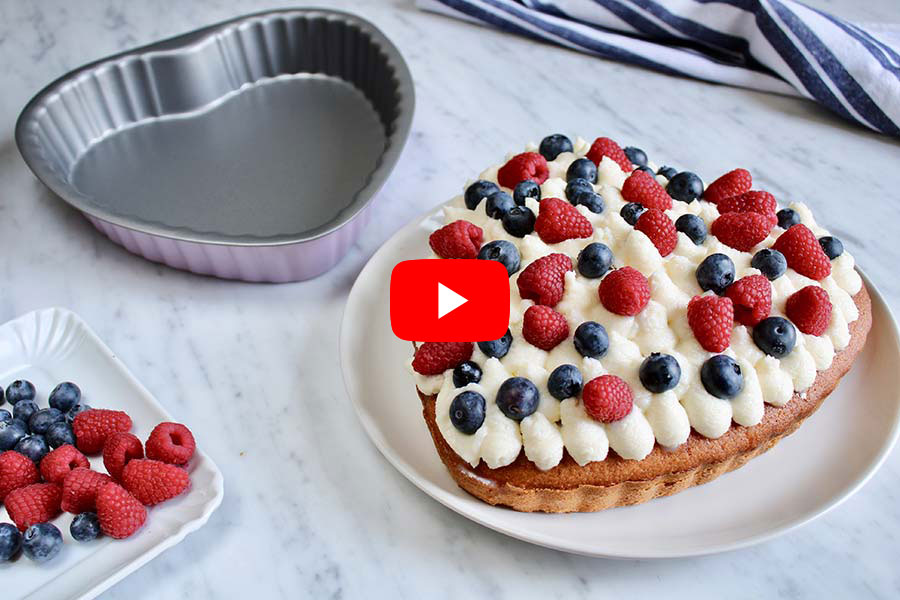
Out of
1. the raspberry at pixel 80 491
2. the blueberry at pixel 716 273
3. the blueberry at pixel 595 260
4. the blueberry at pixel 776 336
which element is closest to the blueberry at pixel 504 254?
the blueberry at pixel 595 260

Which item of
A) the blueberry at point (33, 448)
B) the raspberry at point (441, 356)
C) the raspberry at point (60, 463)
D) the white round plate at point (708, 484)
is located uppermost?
the raspberry at point (441, 356)

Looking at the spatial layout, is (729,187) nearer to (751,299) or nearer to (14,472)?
(751,299)

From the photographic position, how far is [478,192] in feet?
5.46

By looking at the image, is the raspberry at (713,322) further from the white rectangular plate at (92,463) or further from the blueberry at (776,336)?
the white rectangular plate at (92,463)

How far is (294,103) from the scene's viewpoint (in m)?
2.37

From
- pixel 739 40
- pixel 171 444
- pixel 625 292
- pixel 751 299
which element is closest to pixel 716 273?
pixel 751 299

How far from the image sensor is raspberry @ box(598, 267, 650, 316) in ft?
4.45

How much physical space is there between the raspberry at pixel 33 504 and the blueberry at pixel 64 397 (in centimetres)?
20

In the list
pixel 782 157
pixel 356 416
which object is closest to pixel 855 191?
pixel 782 157

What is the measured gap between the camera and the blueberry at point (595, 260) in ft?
4.70

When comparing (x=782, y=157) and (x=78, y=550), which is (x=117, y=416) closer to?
(x=78, y=550)

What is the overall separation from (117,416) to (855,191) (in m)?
1.85

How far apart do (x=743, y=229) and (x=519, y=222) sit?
1.35 feet

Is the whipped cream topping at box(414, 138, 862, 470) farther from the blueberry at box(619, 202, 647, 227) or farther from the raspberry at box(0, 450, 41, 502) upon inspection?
the raspberry at box(0, 450, 41, 502)
